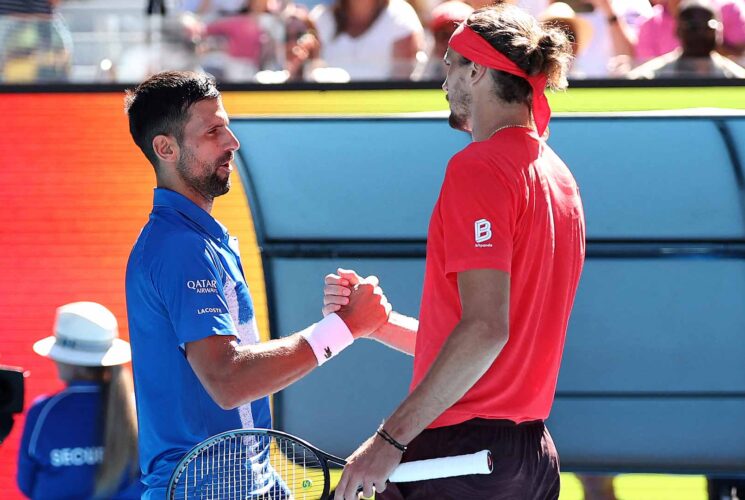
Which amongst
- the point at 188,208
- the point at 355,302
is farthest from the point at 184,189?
the point at 355,302

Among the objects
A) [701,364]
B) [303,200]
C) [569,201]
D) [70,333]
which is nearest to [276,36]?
[303,200]

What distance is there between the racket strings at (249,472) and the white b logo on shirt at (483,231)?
0.66m

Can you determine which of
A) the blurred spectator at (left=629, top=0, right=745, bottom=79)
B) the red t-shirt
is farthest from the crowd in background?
the red t-shirt

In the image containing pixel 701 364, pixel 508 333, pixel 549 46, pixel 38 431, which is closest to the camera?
pixel 508 333

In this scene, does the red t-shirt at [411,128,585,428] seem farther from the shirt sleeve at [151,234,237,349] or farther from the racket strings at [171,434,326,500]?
the shirt sleeve at [151,234,237,349]

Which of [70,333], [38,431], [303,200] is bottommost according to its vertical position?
[38,431]

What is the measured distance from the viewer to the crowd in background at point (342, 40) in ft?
14.2

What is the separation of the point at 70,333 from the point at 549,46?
247cm

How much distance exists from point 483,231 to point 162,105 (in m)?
1.02

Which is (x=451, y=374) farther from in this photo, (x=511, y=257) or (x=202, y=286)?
(x=202, y=286)

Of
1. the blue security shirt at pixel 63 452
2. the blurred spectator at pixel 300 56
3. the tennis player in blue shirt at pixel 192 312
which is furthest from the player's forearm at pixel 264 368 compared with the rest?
the blurred spectator at pixel 300 56

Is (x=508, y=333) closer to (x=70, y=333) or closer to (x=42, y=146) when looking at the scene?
(x=70, y=333)

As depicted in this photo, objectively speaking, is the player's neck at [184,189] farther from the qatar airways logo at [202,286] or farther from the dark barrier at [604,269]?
the dark barrier at [604,269]

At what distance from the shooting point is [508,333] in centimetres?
211
